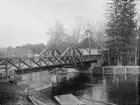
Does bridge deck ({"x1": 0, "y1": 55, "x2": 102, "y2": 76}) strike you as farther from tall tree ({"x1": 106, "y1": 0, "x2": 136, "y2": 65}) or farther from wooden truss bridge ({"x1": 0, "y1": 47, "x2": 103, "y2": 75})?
tall tree ({"x1": 106, "y1": 0, "x2": 136, "y2": 65})

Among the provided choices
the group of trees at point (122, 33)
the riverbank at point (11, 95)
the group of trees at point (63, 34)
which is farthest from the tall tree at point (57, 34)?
the riverbank at point (11, 95)

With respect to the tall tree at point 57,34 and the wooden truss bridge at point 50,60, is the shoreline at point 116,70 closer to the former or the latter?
the wooden truss bridge at point 50,60

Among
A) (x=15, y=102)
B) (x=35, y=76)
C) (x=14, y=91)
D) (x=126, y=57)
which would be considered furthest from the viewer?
(x=126, y=57)

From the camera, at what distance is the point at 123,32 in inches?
1630

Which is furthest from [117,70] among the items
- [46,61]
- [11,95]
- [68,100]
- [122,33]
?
[11,95]

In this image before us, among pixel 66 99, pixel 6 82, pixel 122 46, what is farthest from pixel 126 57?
pixel 6 82

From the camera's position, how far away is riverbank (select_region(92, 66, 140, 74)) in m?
38.4

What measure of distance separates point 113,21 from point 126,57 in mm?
8995

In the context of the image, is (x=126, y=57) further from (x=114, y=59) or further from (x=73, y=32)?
(x=73, y=32)

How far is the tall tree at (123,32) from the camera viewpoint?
4088 centimetres

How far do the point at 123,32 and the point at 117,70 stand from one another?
8.76 meters

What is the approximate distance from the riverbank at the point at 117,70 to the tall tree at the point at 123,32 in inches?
102

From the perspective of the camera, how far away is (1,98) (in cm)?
1514

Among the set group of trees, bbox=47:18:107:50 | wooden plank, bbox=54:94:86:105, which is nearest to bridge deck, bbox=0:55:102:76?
wooden plank, bbox=54:94:86:105
